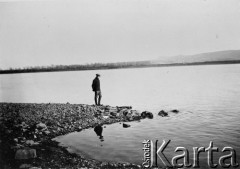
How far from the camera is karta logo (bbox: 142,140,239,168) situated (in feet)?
23.2

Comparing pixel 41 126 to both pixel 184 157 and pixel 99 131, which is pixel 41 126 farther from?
pixel 184 157

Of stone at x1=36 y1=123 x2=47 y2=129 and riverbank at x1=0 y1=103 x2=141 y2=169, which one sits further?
stone at x1=36 y1=123 x2=47 y2=129

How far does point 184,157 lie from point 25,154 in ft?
14.9

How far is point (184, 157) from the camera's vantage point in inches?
294

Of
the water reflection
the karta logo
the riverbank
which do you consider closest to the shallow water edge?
the riverbank

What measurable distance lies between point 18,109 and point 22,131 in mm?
3257

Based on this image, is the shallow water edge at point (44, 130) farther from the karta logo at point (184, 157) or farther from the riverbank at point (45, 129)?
the karta logo at point (184, 157)

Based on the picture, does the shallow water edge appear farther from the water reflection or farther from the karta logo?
the karta logo

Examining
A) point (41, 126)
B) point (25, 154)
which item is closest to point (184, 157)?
point (25, 154)

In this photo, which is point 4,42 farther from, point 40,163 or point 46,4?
point 40,163

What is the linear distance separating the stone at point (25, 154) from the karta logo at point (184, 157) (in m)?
3.08

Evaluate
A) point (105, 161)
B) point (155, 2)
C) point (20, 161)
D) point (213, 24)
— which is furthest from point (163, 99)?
point (20, 161)

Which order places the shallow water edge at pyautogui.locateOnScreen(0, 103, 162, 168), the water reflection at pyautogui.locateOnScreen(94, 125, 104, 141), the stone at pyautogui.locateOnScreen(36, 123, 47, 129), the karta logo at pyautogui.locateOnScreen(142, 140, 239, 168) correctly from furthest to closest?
the stone at pyautogui.locateOnScreen(36, 123, 47, 129), the water reflection at pyautogui.locateOnScreen(94, 125, 104, 141), the karta logo at pyautogui.locateOnScreen(142, 140, 239, 168), the shallow water edge at pyautogui.locateOnScreen(0, 103, 162, 168)

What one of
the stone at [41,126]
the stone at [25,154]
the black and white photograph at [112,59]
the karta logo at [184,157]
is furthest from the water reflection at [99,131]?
the stone at [25,154]
